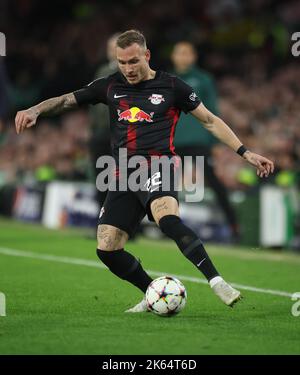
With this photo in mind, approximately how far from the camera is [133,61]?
24.1 feet

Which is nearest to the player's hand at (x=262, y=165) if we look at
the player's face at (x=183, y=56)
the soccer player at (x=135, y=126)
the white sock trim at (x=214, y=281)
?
the soccer player at (x=135, y=126)

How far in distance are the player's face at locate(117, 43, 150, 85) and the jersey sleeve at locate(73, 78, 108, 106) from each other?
0.23 m

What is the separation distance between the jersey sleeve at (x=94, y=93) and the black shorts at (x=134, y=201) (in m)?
0.65

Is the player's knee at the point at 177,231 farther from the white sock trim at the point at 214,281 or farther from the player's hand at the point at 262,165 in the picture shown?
the player's hand at the point at 262,165

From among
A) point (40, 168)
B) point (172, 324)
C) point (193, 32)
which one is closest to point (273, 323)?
point (172, 324)

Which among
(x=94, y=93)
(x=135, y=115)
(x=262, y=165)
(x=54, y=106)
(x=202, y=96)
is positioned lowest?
(x=262, y=165)

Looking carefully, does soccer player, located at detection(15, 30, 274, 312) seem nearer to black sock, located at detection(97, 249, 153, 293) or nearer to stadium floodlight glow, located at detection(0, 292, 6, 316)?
black sock, located at detection(97, 249, 153, 293)

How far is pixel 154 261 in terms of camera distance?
11.2 m

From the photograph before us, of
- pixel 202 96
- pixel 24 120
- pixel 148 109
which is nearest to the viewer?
pixel 24 120

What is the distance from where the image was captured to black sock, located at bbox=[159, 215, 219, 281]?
7168 millimetres

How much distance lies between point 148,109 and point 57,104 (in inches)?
27.5

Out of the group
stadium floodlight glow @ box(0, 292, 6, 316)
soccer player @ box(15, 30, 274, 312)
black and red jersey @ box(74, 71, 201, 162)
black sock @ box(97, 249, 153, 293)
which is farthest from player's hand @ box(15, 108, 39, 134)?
stadium floodlight glow @ box(0, 292, 6, 316)

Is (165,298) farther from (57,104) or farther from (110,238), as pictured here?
(57,104)

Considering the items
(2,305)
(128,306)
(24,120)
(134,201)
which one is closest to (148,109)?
(134,201)
